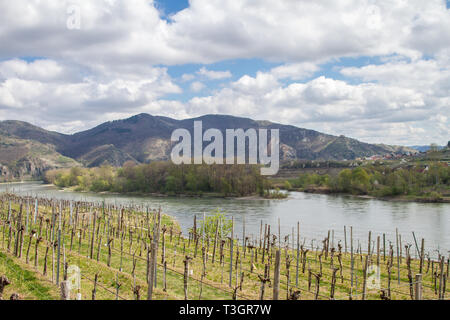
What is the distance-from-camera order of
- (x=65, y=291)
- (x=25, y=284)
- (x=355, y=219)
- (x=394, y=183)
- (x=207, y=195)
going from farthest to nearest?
(x=207, y=195), (x=394, y=183), (x=355, y=219), (x=25, y=284), (x=65, y=291)

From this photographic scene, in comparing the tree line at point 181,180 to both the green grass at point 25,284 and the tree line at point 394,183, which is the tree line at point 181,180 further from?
the green grass at point 25,284

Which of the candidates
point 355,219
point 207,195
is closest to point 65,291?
point 355,219

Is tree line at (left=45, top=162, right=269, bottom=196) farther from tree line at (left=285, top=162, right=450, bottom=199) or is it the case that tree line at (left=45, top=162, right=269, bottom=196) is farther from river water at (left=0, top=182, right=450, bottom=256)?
river water at (left=0, top=182, right=450, bottom=256)

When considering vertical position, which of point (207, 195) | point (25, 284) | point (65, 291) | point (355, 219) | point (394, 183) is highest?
point (394, 183)

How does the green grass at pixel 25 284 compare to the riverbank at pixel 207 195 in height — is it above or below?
above

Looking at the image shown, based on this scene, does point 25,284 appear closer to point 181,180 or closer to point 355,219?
point 355,219

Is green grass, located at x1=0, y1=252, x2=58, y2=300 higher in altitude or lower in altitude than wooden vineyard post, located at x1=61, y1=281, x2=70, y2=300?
lower

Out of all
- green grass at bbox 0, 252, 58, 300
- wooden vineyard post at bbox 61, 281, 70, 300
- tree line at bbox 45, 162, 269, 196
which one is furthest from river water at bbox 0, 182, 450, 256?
wooden vineyard post at bbox 61, 281, 70, 300

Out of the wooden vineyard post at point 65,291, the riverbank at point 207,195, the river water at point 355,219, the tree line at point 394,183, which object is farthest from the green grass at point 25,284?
the tree line at point 394,183

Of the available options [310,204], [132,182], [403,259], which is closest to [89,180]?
[132,182]

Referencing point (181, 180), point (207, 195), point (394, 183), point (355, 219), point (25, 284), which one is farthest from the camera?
point (181, 180)
